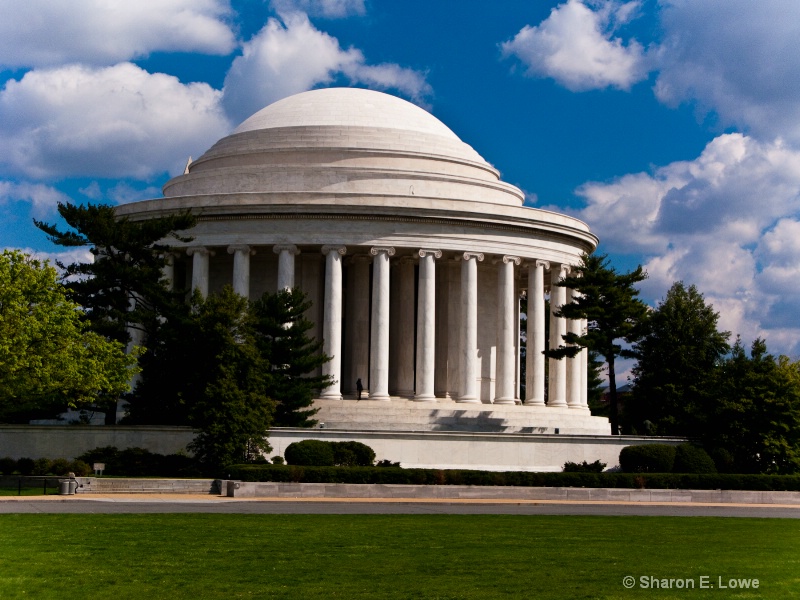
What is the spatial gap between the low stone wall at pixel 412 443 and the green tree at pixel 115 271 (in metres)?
6.65

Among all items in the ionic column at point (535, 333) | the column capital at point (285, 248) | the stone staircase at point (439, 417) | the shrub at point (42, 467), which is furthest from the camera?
the ionic column at point (535, 333)

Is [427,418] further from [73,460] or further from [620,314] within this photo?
[73,460]

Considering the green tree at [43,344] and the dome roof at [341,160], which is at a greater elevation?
the dome roof at [341,160]

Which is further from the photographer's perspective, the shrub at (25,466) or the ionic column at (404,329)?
the ionic column at (404,329)

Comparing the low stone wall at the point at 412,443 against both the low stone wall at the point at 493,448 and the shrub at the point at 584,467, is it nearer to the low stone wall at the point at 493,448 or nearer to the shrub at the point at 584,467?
the low stone wall at the point at 493,448

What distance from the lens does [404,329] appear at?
85.2m

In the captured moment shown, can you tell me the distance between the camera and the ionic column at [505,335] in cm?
8225

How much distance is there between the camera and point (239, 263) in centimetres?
8056

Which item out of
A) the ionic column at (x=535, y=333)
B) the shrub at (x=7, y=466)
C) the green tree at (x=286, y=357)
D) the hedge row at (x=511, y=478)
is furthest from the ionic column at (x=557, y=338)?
the shrub at (x=7, y=466)

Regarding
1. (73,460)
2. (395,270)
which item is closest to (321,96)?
(395,270)

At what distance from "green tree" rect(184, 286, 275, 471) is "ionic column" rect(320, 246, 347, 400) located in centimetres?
1299

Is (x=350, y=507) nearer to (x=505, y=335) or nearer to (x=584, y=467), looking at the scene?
(x=584, y=467)

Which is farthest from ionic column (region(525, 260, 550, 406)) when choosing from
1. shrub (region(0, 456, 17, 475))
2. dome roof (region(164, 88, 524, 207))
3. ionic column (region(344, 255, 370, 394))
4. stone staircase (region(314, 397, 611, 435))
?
shrub (region(0, 456, 17, 475))

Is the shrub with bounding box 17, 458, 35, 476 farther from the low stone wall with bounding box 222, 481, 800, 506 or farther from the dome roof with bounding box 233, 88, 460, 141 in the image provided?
the dome roof with bounding box 233, 88, 460, 141
